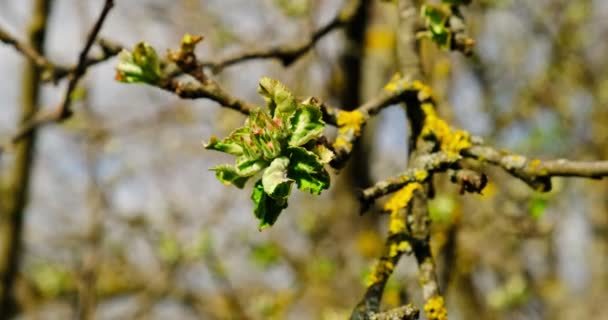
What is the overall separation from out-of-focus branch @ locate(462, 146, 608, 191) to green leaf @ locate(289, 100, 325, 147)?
0.40 metres

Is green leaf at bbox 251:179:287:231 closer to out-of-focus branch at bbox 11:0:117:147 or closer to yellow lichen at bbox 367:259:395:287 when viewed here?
yellow lichen at bbox 367:259:395:287

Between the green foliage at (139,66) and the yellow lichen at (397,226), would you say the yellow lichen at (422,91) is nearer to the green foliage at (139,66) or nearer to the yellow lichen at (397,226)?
the yellow lichen at (397,226)

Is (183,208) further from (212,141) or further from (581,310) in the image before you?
(212,141)

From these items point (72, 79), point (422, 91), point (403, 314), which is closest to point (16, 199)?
point (72, 79)

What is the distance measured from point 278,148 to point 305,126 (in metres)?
0.05

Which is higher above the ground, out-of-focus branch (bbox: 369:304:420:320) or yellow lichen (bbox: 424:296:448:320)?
yellow lichen (bbox: 424:296:448:320)

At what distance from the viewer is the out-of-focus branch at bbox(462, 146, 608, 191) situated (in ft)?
3.86

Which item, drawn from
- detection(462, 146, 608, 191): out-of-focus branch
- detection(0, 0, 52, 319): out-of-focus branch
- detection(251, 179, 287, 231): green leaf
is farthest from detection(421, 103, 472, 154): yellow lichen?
detection(0, 0, 52, 319): out-of-focus branch

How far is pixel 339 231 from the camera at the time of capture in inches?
170

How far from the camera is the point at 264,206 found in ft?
3.29

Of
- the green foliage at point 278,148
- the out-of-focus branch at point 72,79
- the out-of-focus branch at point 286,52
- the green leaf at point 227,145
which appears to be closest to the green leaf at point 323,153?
the green foliage at point 278,148

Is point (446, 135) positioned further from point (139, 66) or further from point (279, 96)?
point (139, 66)

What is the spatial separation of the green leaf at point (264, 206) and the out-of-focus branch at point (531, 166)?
420mm

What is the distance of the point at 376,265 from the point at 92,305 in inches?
113
